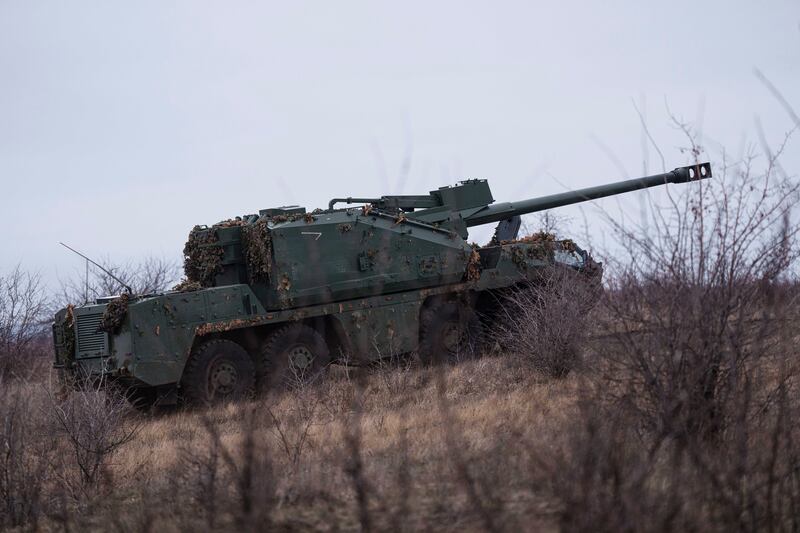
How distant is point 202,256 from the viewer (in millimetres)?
15203

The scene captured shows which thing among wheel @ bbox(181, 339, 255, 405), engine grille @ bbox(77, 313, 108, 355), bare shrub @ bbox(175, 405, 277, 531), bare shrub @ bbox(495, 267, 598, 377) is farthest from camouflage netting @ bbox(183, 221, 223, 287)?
→ bare shrub @ bbox(175, 405, 277, 531)

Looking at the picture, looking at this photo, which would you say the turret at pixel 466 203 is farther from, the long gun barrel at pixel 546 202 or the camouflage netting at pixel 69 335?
the camouflage netting at pixel 69 335

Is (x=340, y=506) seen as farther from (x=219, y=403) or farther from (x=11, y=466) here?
(x=219, y=403)

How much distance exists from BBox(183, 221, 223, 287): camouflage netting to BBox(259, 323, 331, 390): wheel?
1.42 m

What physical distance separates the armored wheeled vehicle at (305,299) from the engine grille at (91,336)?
0.07 feet

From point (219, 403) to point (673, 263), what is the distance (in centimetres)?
800

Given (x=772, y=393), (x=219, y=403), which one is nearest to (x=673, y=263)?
(x=772, y=393)

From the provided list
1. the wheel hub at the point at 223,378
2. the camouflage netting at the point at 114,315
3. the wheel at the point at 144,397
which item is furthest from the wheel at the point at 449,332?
the camouflage netting at the point at 114,315

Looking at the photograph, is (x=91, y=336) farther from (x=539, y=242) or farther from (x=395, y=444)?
(x=539, y=242)

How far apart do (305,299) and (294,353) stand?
80 centimetres

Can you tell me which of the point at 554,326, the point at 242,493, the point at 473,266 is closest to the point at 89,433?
the point at 242,493

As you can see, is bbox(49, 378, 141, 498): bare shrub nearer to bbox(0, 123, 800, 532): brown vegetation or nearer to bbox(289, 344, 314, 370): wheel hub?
bbox(0, 123, 800, 532): brown vegetation

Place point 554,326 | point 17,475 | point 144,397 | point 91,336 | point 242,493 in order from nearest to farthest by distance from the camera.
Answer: point 242,493 < point 17,475 < point 554,326 < point 91,336 < point 144,397

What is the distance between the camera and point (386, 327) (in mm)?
15570
